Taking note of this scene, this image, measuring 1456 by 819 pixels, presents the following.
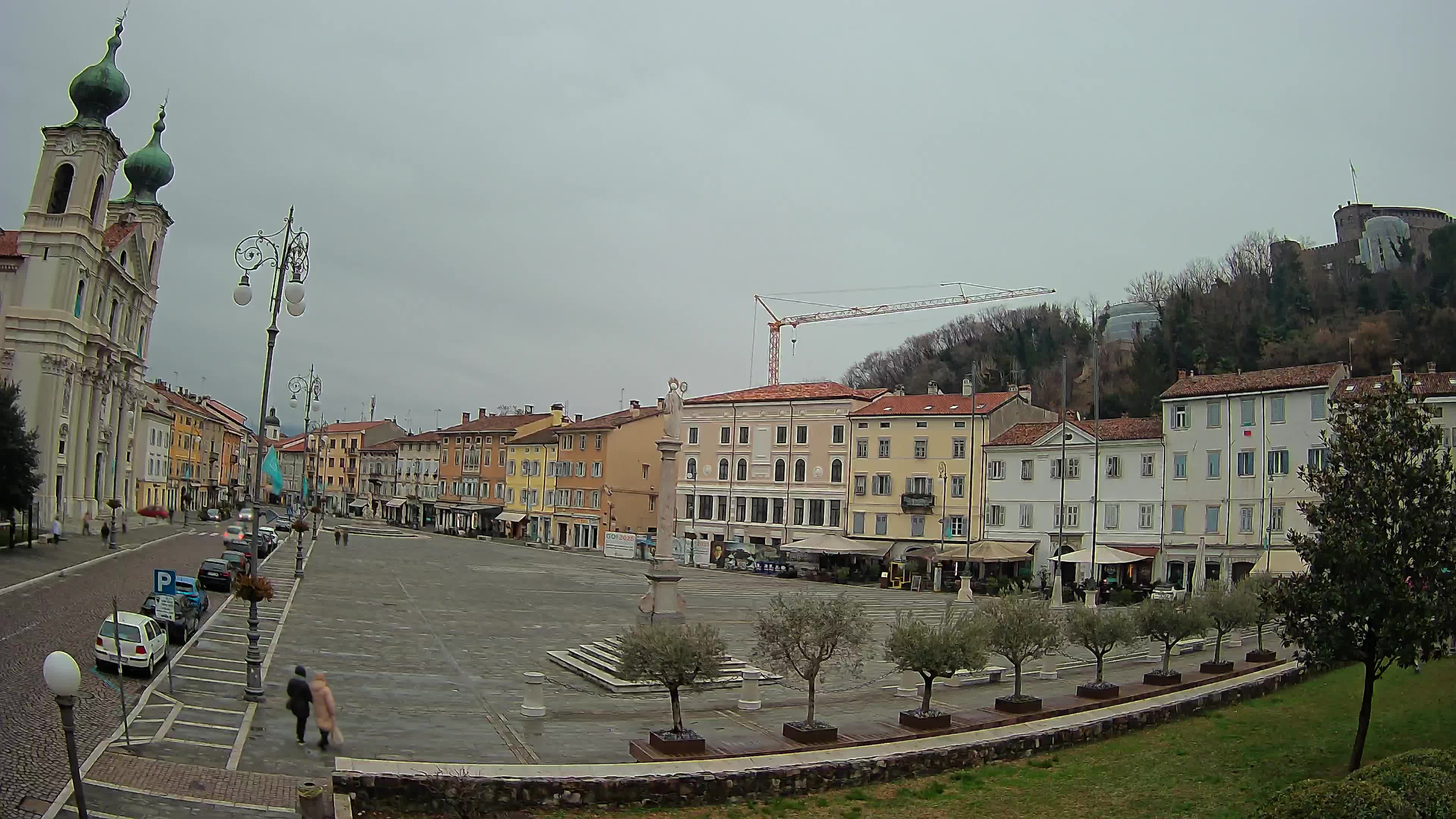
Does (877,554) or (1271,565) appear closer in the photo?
(1271,565)

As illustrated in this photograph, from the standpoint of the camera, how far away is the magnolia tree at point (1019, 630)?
20828 mm

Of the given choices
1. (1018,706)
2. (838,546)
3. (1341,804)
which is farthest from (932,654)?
(838,546)

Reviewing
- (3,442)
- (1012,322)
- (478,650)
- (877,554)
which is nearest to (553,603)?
(478,650)

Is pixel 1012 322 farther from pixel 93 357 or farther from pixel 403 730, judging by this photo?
pixel 403 730

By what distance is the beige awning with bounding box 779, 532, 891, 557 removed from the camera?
61906 mm

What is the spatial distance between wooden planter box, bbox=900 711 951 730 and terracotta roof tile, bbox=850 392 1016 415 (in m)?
42.9

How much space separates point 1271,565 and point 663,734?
3932 cm

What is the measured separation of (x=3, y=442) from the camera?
42781mm

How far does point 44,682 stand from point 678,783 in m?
12.0

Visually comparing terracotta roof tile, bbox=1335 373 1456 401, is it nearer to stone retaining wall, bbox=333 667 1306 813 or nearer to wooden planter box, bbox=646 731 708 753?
stone retaining wall, bbox=333 667 1306 813

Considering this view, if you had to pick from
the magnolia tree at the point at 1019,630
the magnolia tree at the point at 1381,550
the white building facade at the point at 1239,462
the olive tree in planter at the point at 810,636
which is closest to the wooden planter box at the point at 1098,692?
the magnolia tree at the point at 1019,630

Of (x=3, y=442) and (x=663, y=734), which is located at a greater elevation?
(x=3, y=442)

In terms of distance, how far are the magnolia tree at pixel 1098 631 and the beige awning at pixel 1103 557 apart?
26232 millimetres

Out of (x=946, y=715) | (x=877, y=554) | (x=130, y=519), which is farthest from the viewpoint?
(x=130, y=519)
